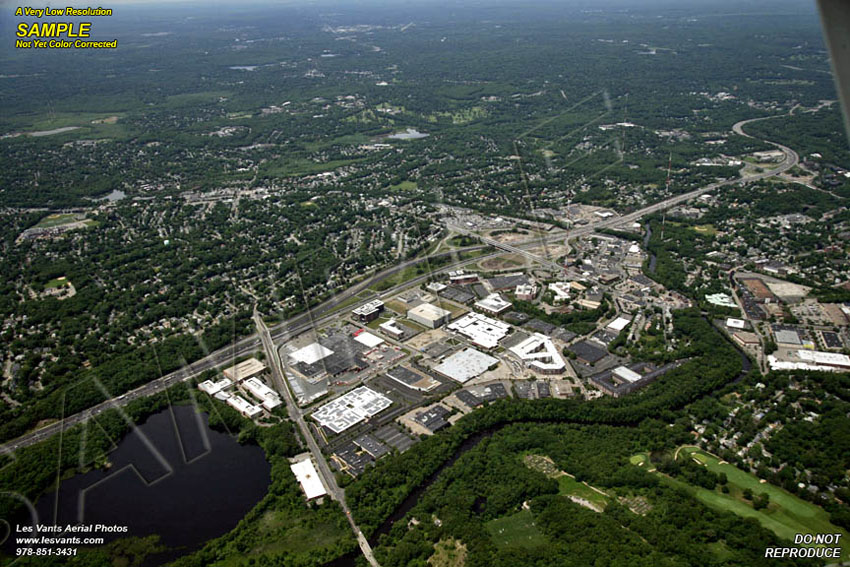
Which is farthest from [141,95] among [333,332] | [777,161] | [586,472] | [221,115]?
[586,472]

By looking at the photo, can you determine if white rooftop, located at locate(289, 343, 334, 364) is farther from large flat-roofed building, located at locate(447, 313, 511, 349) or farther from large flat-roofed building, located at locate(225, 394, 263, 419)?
large flat-roofed building, located at locate(447, 313, 511, 349)

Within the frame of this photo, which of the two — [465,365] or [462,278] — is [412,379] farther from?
[462,278]

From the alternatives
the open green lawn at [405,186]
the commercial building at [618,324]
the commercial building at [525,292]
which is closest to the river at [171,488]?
the commercial building at [525,292]

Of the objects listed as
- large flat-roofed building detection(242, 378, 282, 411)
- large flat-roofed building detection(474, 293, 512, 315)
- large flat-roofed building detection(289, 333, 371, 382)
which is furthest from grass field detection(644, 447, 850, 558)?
large flat-roofed building detection(242, 378, 282, 411)

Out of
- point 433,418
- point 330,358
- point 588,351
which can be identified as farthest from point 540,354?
point 330,358

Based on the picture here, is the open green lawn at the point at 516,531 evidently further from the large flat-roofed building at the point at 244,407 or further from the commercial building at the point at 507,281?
the commercial building at the point at 507,281

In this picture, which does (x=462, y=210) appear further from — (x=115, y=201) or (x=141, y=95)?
(x=141, y=95)

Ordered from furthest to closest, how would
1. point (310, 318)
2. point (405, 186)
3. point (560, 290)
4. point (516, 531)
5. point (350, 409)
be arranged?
point (405, 186) → point (560, 290) → point (310, 318) → point (350, 409) → point (516, 531)
